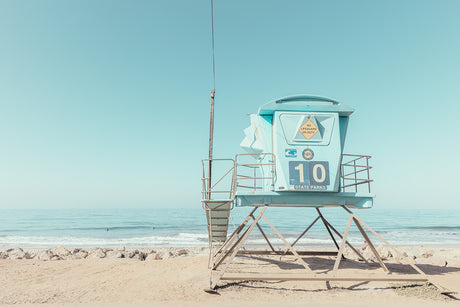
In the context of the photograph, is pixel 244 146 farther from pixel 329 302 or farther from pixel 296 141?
pixel 329 302

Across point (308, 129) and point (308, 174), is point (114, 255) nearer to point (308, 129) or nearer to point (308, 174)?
point (308, 174)

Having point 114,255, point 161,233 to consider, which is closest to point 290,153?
point 114,255

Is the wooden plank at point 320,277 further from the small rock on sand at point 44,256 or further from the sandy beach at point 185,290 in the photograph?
the small rock on sand at point 44,256

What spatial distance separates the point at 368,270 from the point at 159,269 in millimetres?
8891

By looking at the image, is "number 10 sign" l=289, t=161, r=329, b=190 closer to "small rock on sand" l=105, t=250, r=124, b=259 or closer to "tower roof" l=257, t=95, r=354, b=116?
"tower roof" l=257, t=95, r=354, b=116

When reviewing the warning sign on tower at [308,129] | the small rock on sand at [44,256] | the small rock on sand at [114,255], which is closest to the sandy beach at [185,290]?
the warning sign on tower at [308,129]

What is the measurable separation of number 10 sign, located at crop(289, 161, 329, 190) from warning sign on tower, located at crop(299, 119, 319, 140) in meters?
0.96

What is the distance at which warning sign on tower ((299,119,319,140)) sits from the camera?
9.82 m

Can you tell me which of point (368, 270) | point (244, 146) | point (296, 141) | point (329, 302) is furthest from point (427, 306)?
point (244, 146)

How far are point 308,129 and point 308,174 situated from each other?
1584 mm

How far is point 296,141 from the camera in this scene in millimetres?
9828

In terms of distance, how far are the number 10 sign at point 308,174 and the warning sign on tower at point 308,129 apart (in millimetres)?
958

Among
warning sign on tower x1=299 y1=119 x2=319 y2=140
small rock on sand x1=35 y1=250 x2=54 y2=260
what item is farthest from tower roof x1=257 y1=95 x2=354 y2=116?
small rock on sand x1=35 y1=250 x2=54 y2=260

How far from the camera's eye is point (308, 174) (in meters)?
9.59
